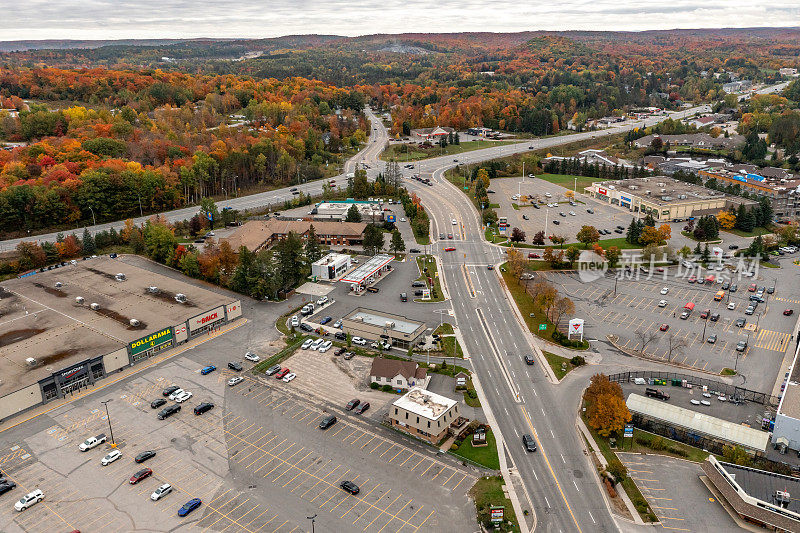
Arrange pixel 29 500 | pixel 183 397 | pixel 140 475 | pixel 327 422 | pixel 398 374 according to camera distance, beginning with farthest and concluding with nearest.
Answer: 1. pixel 398 374
2. pixel 183 397
3. pixel 327 422
4. pixel 140 475
5. pixel 29 500

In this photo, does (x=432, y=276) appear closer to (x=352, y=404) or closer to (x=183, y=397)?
(x=352, y=404)

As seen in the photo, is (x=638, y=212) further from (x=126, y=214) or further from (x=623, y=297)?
(x=126, y=214)

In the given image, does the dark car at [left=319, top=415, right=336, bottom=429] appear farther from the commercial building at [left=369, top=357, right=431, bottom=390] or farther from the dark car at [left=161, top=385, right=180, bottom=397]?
the dark car at [left=161, top=385, right=180, bottom=397]

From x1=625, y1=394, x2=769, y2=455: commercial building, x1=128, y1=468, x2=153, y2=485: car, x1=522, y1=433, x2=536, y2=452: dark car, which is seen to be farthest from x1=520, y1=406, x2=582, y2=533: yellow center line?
x1=128, y1=468, x2=153, y2=485: car

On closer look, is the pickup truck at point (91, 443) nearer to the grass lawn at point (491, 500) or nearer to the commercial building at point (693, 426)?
the grass lawn at point (491, 500)

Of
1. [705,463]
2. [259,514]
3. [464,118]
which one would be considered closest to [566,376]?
[705,463]

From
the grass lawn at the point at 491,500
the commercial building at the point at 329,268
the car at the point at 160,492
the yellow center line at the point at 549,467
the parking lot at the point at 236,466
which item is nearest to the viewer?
the grass lawn at the point at 491,500

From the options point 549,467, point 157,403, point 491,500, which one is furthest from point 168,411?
point 549,467

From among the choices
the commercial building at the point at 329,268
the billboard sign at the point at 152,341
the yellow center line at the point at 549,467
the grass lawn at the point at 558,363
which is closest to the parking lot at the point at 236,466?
the billboard sign at the point at 152,341
